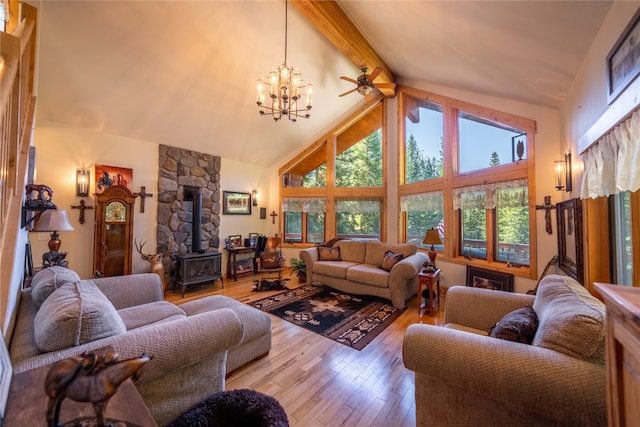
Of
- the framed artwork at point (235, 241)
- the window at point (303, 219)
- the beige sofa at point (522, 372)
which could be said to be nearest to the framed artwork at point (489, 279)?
the beige sofa at point (522, 372)

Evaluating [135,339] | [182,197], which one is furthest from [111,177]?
[135,339]

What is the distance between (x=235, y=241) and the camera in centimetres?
536

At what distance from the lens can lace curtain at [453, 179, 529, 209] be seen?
3.46 m

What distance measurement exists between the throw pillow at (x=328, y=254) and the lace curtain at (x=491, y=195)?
7.18 ft

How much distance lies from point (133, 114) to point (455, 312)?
15.5 ft

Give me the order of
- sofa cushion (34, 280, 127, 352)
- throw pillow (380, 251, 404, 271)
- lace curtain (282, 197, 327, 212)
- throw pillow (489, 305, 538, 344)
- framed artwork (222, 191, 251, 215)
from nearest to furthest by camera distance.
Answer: sofa cushion (34, 280, 127, 352) → throw pillow (489, 305, 538, 344) → throw pillow (380, 251, 404, 271) → framed artwork (222, 191, 251, 215) → lace curtain (282, 197, 327, 212)

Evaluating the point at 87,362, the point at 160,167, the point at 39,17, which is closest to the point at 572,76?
the point at 87,362

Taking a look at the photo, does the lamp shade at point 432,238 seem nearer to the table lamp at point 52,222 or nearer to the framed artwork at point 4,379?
the framed artwork at point 4,379

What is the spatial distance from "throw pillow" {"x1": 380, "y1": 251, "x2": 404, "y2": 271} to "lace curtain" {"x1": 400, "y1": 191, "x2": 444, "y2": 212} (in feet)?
4.16

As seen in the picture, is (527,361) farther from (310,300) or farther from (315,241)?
(315,241)

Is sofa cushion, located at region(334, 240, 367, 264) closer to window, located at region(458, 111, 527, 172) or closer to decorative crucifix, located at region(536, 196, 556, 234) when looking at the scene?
window, located at region(458, 111, 527, 172)

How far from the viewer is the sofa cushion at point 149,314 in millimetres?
2002

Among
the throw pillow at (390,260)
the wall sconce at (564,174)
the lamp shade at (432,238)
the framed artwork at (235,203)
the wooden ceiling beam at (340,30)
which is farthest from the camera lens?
the framed artwork at (235,203)

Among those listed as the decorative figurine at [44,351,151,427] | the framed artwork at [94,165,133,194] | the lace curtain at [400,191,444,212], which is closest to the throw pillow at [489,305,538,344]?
Answer: the decorative figurine at [44,351,151,427]
